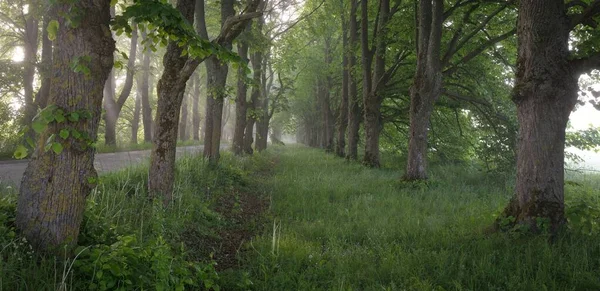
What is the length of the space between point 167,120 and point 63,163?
3.17 m

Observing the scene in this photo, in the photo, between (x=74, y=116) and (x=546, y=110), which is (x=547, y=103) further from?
(x=74, y=116)

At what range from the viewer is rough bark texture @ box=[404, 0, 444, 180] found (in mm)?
9164

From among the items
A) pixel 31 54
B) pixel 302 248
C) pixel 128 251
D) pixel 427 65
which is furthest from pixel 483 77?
pixel 31 54

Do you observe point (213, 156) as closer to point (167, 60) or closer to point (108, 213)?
point (167, 60)

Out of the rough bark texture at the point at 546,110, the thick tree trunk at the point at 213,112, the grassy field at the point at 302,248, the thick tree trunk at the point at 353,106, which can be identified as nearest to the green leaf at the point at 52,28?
the grassy field at the point at 302,248

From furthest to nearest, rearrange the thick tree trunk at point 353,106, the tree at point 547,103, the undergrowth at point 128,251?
the thick tree trunk at point 353,106 → the tree at point 547,103 → the undergrowth at point 128,251

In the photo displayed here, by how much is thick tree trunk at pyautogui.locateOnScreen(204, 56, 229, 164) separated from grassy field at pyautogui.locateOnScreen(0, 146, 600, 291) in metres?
3.38

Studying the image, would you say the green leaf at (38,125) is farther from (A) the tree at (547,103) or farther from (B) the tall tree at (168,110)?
(A) the tree at (547,103)

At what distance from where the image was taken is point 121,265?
2.93 metres

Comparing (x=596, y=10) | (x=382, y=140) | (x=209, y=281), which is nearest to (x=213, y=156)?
(x=209, y=281)

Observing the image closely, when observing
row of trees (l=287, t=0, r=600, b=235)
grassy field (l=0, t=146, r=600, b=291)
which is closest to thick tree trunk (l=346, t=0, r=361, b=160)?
row of trees (l=287, t=0, r=600, b=235)

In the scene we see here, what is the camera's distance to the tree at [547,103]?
4641 mm

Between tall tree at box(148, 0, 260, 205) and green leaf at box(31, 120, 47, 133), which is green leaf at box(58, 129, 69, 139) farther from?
tall tree at box(148, 0, 260, 205)

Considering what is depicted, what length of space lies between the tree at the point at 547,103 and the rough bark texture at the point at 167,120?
552 centimetres
